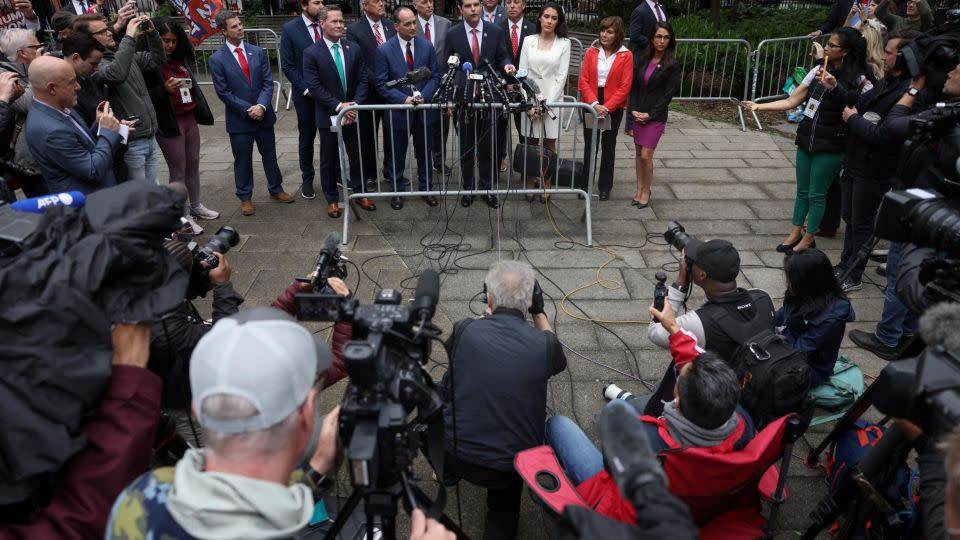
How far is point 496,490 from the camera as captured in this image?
2.74 m

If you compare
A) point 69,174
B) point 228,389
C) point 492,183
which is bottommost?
point 492,183

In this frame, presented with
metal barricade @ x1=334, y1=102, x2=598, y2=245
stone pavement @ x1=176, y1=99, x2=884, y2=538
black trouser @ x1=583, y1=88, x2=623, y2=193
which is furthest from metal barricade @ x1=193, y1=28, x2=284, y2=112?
black trouser @ x1=583, y1=88, x2=623, y2=193

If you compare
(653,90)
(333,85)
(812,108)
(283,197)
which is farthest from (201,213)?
(812,108)

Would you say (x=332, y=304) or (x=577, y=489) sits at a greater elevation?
(x=332, y=304)

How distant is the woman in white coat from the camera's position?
21.4ft

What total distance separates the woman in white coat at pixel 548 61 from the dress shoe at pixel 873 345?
10.5ft

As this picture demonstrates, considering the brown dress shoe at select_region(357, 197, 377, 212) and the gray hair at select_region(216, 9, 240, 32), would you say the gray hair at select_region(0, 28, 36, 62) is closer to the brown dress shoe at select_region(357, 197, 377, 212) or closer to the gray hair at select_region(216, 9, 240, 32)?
the gray hair at select_region(216, 9, 240, 32)

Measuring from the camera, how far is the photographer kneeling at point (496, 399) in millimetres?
2633

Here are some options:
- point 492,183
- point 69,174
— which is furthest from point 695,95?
point 69,174

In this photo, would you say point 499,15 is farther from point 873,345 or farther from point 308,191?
point 873,345

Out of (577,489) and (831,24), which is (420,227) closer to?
(577,489)

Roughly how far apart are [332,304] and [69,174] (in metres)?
3.00

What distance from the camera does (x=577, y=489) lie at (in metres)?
2.60

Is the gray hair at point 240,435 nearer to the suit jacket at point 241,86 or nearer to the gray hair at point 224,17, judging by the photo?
the suit jacket at point 241,86
